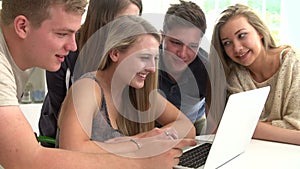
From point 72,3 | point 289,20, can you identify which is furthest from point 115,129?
point 289,20

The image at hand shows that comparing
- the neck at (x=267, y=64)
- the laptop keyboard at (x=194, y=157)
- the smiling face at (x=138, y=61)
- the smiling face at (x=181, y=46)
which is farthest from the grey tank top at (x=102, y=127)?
the neck at (x=267, y=64)

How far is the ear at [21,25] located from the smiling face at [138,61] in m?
0.38

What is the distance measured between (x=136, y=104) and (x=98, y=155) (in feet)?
1.79

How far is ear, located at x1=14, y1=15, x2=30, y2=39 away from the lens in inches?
43.1

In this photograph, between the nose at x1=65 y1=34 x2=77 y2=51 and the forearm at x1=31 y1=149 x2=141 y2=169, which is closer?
the forearm at x1=31 y1=149 x2=141 y2=169

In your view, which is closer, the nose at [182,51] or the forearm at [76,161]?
the forearm at [76,161]

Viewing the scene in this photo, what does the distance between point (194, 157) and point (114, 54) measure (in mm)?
470

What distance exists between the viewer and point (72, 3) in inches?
44.0

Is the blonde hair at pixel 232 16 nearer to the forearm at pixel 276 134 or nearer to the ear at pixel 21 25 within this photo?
the forearm at pixel 276 134

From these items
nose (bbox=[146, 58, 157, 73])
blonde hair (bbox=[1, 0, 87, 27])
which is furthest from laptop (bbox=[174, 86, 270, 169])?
blonde hair (bbox=[1, 0, 87, 27])

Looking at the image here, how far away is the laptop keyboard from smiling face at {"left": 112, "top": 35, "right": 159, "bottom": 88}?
33 centimetres

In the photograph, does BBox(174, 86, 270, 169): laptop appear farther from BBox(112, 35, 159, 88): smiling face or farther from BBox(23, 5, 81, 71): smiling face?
BBox(23, 5, 81, 71): smiling face

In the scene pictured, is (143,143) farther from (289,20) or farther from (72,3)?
(289,20)

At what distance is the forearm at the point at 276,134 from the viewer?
60.4 inches
